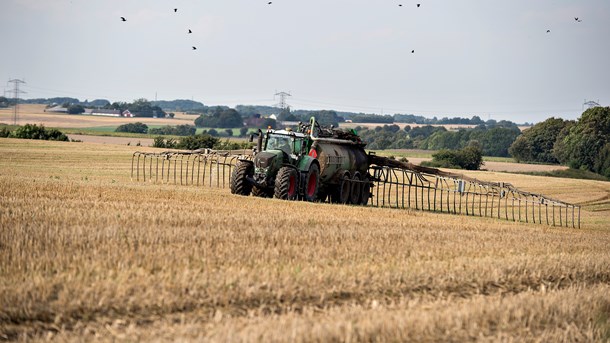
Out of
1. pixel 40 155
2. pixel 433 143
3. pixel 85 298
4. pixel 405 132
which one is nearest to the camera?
pixel 85 298

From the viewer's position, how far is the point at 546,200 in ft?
99.7

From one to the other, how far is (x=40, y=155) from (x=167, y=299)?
3951cm

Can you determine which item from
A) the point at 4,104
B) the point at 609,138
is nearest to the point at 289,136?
the point at 609,138

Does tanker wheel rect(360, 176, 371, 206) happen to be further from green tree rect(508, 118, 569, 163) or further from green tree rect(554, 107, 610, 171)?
green tree rect(508, 118, 569, 163)

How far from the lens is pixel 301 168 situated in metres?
27.2

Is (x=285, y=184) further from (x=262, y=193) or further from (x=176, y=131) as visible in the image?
(x=176, y=131)

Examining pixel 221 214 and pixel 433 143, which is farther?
pixel 433 143

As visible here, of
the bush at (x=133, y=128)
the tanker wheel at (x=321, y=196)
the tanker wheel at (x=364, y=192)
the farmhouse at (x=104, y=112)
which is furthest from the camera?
the farmhouse at (x=104, y=112)

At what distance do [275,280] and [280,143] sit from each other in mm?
17866

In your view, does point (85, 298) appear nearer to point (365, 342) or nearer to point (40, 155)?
point (365, 342)

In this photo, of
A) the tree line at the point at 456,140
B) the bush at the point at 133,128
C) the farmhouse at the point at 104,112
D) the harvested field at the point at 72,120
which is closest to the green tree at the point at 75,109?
the farmhouse at the point at 104,112

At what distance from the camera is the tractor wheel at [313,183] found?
→ 27409mm

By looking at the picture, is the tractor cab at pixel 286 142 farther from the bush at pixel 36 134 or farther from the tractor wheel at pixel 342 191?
the bush at pixel 36 134

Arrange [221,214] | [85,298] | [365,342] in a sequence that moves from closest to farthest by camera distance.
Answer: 1. [365,342]
2. [85,298]
3. [221,214]
